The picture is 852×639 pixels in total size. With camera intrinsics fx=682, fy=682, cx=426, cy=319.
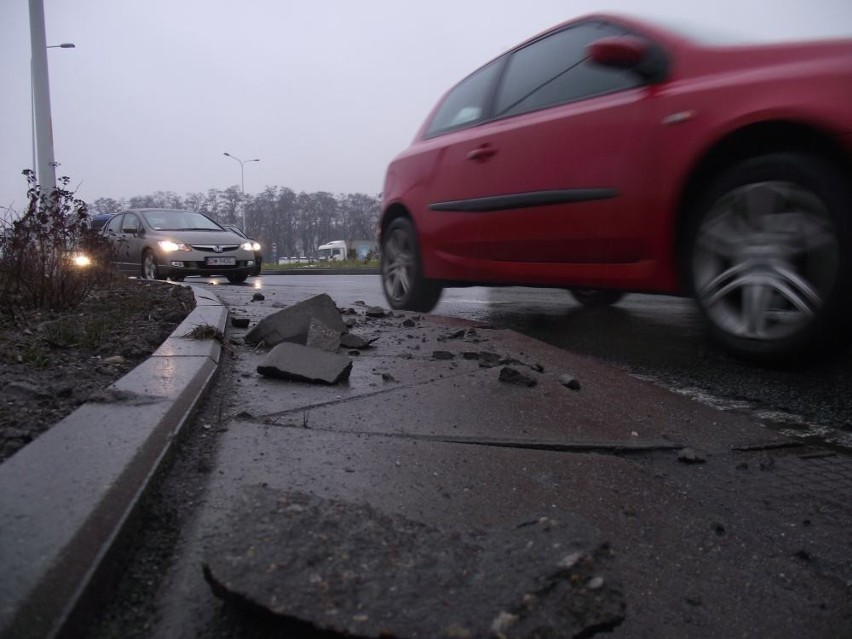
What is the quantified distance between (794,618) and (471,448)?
3.36ft

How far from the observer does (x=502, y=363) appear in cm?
Result: 330

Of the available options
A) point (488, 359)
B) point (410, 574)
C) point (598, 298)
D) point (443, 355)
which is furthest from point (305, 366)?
point (598, 298)

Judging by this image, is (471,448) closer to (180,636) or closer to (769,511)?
(769,511)

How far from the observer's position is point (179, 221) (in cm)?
1284

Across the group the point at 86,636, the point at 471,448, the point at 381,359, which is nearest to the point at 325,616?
the point at 86,636

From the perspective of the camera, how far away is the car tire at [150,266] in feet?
39.1

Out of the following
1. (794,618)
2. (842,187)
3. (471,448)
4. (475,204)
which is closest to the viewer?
(794,618)

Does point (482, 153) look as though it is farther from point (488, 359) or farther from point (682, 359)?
point (682, 359)

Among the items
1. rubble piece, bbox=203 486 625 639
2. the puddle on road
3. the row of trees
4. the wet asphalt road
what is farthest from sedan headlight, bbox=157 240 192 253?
the row of trees

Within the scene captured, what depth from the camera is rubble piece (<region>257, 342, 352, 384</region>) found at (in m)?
2.99

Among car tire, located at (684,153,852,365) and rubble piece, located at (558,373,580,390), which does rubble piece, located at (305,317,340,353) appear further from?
car tire, located at (684,153,852,365)

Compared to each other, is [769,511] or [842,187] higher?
[842,187]

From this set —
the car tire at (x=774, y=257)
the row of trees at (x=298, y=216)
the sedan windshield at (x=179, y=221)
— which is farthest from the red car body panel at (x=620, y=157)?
the row of trees at (x=298, y=216)

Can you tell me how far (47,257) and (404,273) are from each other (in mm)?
2562
